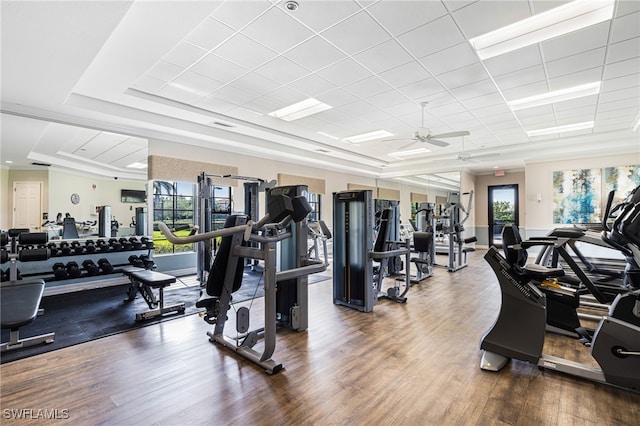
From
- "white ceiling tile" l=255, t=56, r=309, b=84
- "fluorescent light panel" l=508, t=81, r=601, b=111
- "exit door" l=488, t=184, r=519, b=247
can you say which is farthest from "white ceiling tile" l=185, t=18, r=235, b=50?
"exit door" l=488, t=184, r=519, b=247

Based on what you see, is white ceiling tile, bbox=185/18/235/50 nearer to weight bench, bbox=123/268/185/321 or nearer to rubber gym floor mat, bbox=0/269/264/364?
weight bench, bbox=123/268/185/321

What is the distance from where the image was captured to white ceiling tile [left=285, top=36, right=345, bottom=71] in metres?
3.11

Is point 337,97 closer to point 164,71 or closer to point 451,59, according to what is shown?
point 451,59

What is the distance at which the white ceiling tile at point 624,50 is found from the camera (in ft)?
10.2

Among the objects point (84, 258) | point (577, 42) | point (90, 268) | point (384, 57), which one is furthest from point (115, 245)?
point (577, 42)

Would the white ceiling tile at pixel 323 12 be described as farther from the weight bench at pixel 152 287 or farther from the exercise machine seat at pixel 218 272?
the weight bench at pixel 152 287

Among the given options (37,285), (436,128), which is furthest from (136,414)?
(436,128)

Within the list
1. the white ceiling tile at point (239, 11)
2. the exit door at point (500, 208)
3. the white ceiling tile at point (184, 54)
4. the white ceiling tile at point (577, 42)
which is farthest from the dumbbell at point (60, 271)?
the exit door at point (500, 208)

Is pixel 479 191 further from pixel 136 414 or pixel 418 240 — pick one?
pixel 136 414

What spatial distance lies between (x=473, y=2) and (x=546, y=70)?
1.93 meters

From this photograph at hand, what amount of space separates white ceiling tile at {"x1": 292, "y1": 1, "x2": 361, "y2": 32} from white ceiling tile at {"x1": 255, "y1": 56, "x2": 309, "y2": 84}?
2.34ft

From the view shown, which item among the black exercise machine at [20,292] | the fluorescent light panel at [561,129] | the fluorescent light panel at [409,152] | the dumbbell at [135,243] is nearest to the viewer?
the black exercise machine at [20,292]

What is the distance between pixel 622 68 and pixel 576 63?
2.22 ft

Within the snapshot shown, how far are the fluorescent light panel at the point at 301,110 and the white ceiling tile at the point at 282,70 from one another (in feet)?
2.76
